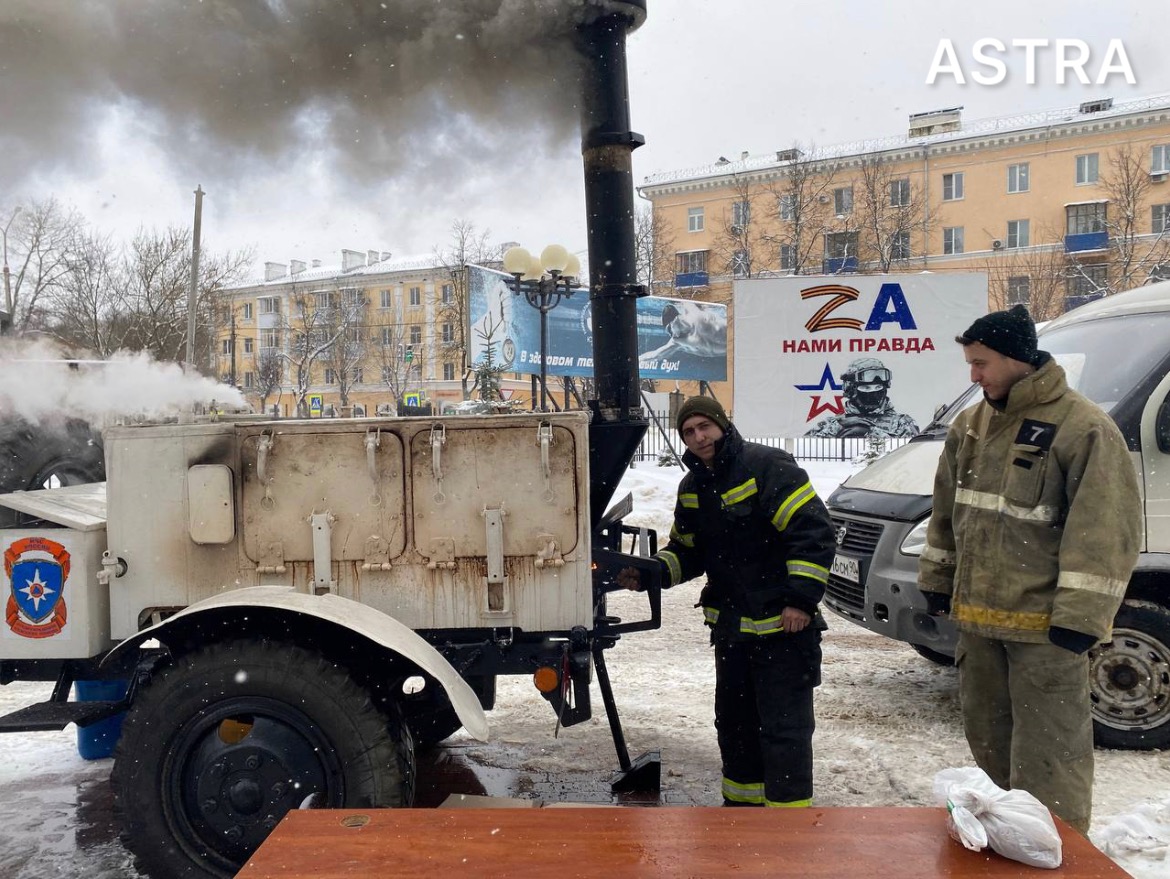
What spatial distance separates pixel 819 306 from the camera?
13562mm

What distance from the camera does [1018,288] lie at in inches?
1453

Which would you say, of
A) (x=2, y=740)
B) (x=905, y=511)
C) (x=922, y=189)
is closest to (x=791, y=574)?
(x=905, y=511)

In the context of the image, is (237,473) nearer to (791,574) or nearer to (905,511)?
(791,574)

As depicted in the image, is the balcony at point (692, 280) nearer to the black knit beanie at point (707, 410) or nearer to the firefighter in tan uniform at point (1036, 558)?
the black knit beanie at point (707, 410)

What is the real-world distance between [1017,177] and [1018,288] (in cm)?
908

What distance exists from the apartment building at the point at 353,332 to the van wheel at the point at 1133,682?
2238 centimetres

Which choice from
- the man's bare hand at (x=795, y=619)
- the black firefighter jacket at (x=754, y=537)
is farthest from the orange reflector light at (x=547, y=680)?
the man's bare hand at (x=795, y=619)

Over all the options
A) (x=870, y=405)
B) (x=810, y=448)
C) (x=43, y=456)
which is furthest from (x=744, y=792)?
(x=810, y=448)

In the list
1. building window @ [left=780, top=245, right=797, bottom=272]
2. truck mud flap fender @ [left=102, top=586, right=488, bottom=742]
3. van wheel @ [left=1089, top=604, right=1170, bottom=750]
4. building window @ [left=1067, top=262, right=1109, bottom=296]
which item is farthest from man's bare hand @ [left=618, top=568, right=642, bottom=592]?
building window @ [left=1067, top=262, right=1109, bottom=296]

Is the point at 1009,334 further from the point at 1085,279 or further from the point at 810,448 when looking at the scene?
the point at 1085,279

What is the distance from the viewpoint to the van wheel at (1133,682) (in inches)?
181

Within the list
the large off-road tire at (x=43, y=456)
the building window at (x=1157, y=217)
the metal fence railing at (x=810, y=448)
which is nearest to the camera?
the large off-road tire at (x=43, y=456)

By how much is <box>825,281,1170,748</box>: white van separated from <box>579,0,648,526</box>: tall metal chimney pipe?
1.99m

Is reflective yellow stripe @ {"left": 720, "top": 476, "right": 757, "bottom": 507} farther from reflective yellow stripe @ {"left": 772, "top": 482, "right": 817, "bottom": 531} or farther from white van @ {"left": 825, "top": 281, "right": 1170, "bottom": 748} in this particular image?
white van @ {"left": 825, "top": 281, "right": 1170, "bottom": 748}
